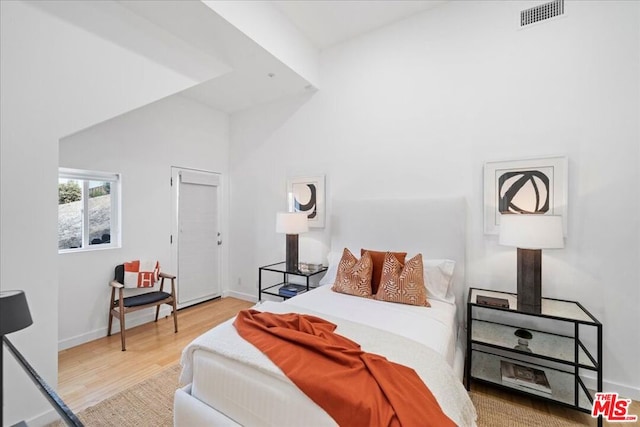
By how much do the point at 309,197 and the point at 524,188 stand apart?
2.33 metres

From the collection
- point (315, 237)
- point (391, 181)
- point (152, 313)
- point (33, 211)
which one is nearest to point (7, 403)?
point (33, 211)

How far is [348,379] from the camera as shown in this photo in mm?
1295

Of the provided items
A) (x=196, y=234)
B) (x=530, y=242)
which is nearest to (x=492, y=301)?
(x=530, y=242)

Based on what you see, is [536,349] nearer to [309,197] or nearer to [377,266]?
[377,266]

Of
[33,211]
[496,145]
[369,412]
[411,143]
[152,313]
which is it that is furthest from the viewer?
[152,313]

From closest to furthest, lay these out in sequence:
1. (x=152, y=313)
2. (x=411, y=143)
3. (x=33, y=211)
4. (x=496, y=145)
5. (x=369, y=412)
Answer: (x=369, y=412)
(x=33, y=211)
(x=496, y=145)
(x=411, y=143)
(x=152, y=313)

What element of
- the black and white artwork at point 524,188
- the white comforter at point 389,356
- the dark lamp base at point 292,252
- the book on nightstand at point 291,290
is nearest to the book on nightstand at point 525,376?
the white comforter at point 389,356

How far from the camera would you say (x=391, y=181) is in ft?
10.5

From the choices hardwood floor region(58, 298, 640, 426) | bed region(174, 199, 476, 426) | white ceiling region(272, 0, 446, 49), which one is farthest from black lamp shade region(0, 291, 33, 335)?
white ceiling region(272, 0, 446, 49)

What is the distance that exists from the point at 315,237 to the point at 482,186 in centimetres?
204

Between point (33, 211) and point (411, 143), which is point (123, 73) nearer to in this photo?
point (33, 211)

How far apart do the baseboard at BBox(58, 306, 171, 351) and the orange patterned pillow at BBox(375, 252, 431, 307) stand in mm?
2995

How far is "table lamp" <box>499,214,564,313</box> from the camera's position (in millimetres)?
2053

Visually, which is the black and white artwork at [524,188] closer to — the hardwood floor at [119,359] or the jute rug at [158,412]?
the jute rug at [158,412]
